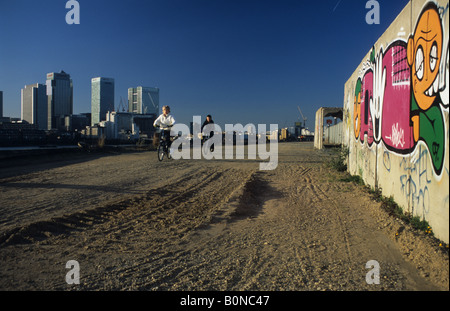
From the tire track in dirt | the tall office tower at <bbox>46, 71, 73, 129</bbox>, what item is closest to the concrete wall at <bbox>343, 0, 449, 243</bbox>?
the tire track in dirt

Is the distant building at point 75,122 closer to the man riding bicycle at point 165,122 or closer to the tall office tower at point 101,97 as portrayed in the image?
the tall office tower at point 101,97

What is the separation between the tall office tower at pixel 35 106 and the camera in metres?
114

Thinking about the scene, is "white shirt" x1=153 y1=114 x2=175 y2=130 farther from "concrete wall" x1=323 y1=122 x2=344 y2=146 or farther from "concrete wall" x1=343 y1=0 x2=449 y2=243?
"concrete wall" x1=323 y1=122 x2=344 y2=146

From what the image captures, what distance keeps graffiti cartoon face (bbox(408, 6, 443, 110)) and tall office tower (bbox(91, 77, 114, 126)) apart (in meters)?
134

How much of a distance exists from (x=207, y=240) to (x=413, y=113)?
122 inches

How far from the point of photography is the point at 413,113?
426cm

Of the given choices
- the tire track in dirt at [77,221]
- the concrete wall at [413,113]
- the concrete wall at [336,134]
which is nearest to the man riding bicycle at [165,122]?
the tire track in dirt at [77,221]

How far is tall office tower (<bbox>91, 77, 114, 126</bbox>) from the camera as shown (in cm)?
13038

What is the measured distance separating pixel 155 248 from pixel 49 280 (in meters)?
1.11

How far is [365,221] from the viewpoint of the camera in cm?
475

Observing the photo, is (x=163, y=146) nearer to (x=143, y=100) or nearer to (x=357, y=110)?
(x=357, y=110)

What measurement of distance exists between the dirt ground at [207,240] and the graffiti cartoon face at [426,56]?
1617mm

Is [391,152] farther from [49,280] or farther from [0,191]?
[0,191]
